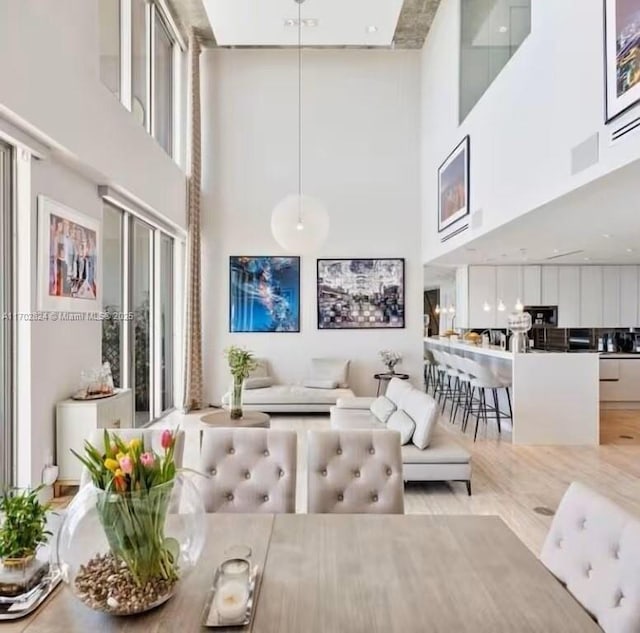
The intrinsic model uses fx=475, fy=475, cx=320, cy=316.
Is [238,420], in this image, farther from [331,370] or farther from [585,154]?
[585,154]

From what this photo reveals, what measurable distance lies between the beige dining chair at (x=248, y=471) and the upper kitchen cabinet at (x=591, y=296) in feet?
26.2

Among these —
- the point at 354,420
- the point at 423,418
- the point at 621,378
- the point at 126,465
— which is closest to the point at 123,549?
the point at 126,465

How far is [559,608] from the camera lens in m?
1.25

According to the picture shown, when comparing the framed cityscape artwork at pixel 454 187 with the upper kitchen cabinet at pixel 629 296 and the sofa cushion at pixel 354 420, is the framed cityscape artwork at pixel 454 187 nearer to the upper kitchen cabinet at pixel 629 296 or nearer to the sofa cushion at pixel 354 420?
the sofa cushion at pixel 354 420

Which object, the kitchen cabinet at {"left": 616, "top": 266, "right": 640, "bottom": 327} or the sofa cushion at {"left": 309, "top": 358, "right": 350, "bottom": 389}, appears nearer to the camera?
the sofa cushion at {"left": 309, "top": 358, "right": 350, "bottom": 389}

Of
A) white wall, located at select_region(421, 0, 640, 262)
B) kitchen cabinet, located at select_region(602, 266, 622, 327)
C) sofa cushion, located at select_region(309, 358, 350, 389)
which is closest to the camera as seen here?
white wall, located at select_region(421, 0, 640, 262)

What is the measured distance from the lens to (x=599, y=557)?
141 centimetres

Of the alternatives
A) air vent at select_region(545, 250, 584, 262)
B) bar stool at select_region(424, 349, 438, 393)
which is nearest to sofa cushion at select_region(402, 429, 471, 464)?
bar stool at select_region(424, 349, 438, 393)

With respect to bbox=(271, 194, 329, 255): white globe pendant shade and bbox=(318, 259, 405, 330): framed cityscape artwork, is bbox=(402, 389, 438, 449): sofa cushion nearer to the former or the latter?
bbox=(271, 194, 329, 255): white globe pendant shade

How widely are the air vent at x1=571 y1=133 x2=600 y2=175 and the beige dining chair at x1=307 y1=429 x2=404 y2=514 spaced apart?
8.02 ft

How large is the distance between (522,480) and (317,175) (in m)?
5.72

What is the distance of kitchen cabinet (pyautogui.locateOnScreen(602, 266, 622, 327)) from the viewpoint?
8.45m

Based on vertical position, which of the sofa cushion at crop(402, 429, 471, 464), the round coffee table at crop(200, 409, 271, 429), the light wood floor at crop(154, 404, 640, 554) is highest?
the round coffee table at crop(200, 409, 271, 429)

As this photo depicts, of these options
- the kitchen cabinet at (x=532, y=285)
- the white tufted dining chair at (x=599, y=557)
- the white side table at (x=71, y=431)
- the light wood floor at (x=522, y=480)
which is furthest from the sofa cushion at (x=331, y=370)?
the white tufted dining chair at (x=599, y=557)
